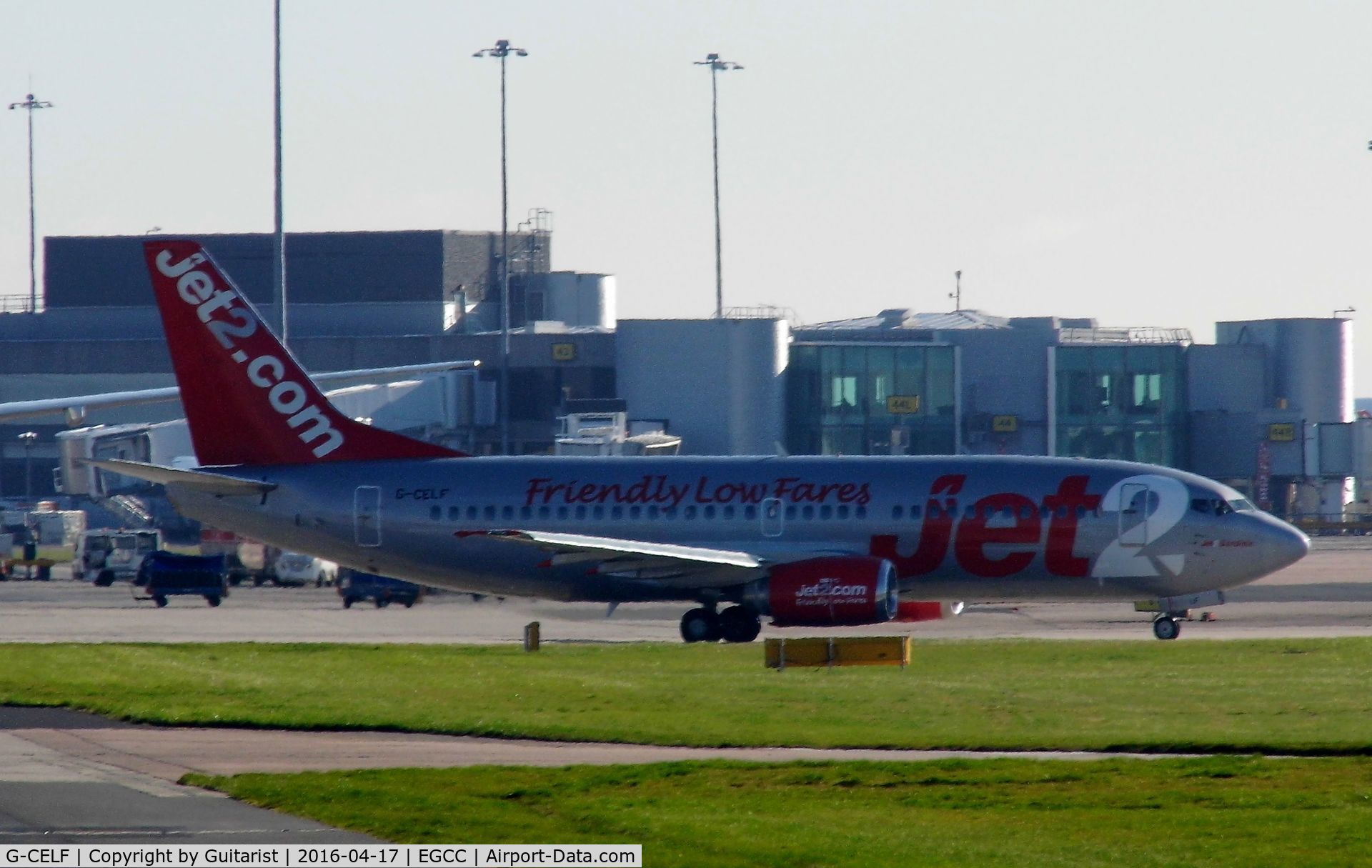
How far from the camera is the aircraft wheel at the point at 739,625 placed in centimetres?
4241

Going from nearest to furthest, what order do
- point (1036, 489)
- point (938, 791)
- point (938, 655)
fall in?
point (938, 791), point (938, 655), point (1036, 489)

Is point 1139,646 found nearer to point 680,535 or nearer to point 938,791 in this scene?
point 680,535

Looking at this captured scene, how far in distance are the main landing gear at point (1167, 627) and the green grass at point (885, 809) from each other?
726 inches

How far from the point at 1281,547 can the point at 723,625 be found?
39.3 feet

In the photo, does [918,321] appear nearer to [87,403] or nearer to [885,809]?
[87,403]

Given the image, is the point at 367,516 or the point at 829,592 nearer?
the point at 829,592

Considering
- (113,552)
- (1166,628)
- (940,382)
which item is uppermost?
(940,382)

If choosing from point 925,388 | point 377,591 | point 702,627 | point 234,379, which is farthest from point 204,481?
point 925,388

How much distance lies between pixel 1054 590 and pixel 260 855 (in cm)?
2819

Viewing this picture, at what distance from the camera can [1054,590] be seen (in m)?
42.4

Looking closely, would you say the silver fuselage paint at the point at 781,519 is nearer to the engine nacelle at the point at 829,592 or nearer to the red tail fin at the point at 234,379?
the red tail fin at the point at 234,379

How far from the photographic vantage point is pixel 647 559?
4141 centimetres

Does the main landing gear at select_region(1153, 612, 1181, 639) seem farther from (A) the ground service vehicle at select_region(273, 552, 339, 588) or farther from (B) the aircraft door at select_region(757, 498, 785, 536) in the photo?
(A) the ground service vehicle at select_region(273, 552, 339, 588)

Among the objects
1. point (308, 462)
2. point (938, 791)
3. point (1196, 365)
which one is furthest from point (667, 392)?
point (938, 791)
